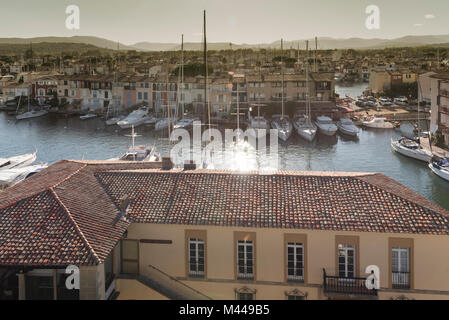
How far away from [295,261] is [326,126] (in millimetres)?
38658

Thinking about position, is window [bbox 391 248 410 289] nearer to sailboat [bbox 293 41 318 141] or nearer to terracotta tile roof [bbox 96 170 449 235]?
terracotta tile roof [bbox 96 170 449 235]

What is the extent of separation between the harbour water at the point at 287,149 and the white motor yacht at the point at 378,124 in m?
1.31

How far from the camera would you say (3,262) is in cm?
1004

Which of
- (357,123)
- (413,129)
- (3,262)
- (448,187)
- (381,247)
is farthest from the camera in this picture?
(357,123)

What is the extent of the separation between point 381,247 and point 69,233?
6883 mm

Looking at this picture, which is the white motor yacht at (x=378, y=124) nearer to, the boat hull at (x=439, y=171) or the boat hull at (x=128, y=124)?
the boat hull at (x=439, y=171)

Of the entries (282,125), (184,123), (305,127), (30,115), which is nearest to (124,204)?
(305,127)

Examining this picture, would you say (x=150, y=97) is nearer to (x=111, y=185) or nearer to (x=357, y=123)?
(x=357, y=123)

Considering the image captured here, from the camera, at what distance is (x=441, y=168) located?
31.8 meters

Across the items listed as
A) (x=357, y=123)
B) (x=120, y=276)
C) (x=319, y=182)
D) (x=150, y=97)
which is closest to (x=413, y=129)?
(x=357, y=123)

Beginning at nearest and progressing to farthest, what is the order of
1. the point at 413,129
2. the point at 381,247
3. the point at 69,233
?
the point at 69,233
the point at 381,247
the point at 413,129

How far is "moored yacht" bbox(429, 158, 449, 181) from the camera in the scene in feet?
103

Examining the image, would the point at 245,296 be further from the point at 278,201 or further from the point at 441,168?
the point at 441,168

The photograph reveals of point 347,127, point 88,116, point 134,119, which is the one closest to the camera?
point 347,127
